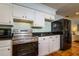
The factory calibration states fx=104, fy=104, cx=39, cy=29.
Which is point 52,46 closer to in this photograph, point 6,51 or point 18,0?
point 6,51

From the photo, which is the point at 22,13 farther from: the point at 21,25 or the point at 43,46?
the point at 43,46

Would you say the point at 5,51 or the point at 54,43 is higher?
the point at 5,51

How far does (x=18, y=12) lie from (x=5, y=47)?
118cm

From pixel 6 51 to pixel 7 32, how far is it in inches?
19.9

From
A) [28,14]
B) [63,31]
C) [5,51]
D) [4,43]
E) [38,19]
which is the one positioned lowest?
[5,51]

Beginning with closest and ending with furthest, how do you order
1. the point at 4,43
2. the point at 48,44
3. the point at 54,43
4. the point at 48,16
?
the point at 4,43 → the point at 48,44 → the point at 54,43 → the point at 48,16

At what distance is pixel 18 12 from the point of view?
3012mm

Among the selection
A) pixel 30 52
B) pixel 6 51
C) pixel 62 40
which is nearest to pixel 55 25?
pixel 62 40

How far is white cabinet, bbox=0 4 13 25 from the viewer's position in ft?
8.34

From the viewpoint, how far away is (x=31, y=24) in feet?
11.8

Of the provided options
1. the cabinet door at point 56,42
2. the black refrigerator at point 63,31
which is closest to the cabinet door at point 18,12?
the cabinet door at point 56,42

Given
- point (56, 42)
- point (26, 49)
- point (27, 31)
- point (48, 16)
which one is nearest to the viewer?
point (26, 49)

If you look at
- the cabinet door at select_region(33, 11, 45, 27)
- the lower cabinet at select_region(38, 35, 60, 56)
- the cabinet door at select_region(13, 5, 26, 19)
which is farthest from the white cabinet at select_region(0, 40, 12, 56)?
the cabinet door at select_region(33, 11, 45, 27)

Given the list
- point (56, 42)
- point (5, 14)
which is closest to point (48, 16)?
point (56, 42)
